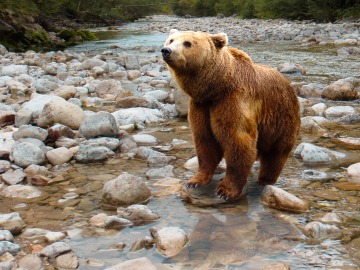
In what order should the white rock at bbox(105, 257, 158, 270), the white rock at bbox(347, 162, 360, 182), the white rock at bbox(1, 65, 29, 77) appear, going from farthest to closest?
the white rock at bbox(1, 65, 29, 77), the white rock at bbox(347, 162, 360, 182), the white rock at bbox(105, 257, 158, 270)

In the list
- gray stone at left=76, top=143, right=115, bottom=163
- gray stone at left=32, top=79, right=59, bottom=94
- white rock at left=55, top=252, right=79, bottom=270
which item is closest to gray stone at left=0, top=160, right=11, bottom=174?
gray stone at left=76, top=143, right=115, bottom=163

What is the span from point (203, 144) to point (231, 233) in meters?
0.97

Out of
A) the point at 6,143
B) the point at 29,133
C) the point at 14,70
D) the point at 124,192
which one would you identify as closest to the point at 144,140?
the point at 29,133

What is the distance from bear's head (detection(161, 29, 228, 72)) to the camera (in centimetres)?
383

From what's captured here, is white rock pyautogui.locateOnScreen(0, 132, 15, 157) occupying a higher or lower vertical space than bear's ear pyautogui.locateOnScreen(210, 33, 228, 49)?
lower

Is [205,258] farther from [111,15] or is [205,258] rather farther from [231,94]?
[111,15]

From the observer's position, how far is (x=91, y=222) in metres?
3.74

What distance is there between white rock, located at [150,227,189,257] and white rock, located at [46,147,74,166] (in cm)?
216

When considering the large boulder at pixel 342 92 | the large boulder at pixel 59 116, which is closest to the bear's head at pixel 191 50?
the large boulder at pixel 59 116

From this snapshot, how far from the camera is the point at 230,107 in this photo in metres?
3.94

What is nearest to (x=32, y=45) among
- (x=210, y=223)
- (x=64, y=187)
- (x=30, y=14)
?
(x=30, y=14)

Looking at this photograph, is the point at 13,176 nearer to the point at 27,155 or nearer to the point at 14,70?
the point at 27,155

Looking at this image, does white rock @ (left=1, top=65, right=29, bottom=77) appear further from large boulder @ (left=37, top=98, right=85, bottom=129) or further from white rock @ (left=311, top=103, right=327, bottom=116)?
white rock @ (left=311, top=103, right=327, bottom=116)

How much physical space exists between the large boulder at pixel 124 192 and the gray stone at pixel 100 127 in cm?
183
